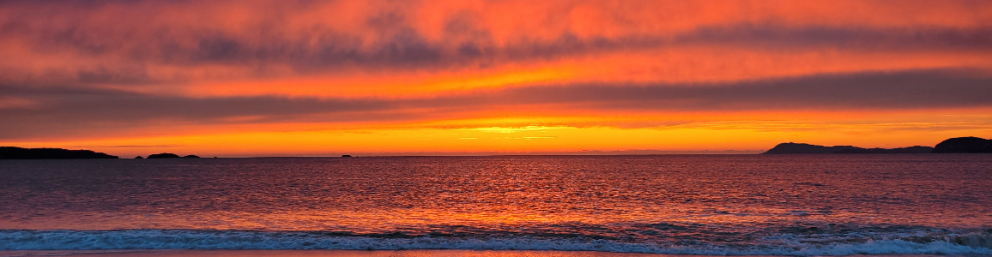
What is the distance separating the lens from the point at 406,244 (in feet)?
70.0

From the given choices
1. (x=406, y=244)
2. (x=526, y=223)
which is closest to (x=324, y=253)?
(x=406, y=244)

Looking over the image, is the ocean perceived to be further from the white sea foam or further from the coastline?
the coastline

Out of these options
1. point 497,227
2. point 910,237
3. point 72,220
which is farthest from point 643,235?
point 72,220

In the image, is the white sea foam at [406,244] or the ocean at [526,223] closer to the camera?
the white sea foam at [406,244]

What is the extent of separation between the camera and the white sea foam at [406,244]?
65.8 feet

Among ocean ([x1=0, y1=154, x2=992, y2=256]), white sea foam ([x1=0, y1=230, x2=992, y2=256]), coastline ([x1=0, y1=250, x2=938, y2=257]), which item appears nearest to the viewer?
coastline ([x1=0, y1=250, x2=938, y2=257])

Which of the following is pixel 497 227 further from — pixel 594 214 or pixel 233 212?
pixel 233 212

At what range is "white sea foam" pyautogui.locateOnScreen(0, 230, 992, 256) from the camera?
20047mm

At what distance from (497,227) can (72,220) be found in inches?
852

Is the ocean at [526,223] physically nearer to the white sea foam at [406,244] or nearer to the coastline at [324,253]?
the white sea foam at [406,244]

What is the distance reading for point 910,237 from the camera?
21594mm

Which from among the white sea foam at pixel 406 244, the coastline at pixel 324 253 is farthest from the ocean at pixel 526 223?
the coastline at pixel 324 253

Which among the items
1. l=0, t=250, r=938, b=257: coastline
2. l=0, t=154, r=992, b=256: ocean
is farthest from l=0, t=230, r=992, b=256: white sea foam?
l=0, t=250, r=938, b=257: coastline

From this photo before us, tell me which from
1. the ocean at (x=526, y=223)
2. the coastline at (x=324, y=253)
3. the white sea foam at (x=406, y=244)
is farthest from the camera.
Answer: the ocean at (x=526, y=223)
